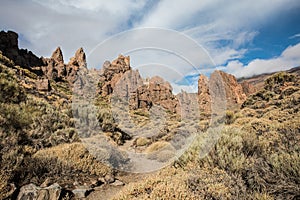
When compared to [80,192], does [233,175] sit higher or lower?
higher

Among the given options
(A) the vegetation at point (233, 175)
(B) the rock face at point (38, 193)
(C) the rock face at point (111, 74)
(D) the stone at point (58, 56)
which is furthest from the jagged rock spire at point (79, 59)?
(A) the vegetation at point (233, 175)

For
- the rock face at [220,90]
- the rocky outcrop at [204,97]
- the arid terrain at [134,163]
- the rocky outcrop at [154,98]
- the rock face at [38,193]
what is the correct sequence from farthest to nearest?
1. the rocky outcrop at [154,98]
2. the rocky outcrop at [204,97]
3. the rock face at [220,90]
4. the rock face at [38,193]
5. the arid terrain at [134,163]

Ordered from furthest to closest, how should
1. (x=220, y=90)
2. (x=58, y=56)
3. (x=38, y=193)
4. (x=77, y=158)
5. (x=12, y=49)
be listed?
1. (x=58, y=56)
2. (x=12, y=49)
3. (x=220, y=90)
4. (x=77, y=158)
5. (x=38, y=193)

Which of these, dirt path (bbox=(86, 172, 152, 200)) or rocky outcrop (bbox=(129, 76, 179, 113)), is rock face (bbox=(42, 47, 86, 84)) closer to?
rocky outcrop (bbox=(129, 76, 179, 113))

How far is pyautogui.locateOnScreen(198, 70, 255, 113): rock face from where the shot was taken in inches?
988

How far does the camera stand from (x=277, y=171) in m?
3.40

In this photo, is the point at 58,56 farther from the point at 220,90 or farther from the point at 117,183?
the point at 117,183

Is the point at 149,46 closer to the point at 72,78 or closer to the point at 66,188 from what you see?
the point at 66,188

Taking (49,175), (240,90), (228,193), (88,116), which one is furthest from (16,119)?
(240,90)

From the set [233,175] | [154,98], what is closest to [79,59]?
[154,98]

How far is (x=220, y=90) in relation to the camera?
24.1 meters

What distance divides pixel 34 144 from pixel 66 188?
265 centimetres

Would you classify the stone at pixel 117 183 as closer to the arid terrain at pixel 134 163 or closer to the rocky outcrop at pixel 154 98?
the arid terrain at pixel 134 163

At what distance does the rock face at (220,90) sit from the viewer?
25094 millimetres
